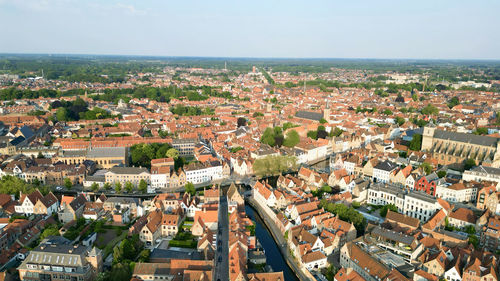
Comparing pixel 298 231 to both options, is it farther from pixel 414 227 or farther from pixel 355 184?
pixel 355 184

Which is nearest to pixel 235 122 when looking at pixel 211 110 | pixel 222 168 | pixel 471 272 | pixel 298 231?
pixel 211 110

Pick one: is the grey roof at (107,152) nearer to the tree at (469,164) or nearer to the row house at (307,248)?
the row house at (307,248)

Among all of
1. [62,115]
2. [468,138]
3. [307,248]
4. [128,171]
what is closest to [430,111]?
[468,138]

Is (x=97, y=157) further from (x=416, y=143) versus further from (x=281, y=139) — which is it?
(x=416, y=143)

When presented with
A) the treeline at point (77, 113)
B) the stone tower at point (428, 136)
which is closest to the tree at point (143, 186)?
the stone tower at point (428, 136)

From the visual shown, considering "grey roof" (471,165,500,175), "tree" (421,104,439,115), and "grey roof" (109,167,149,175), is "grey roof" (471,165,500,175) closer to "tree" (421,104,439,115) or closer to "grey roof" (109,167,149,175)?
"grey roof" (109,167,149,175)
